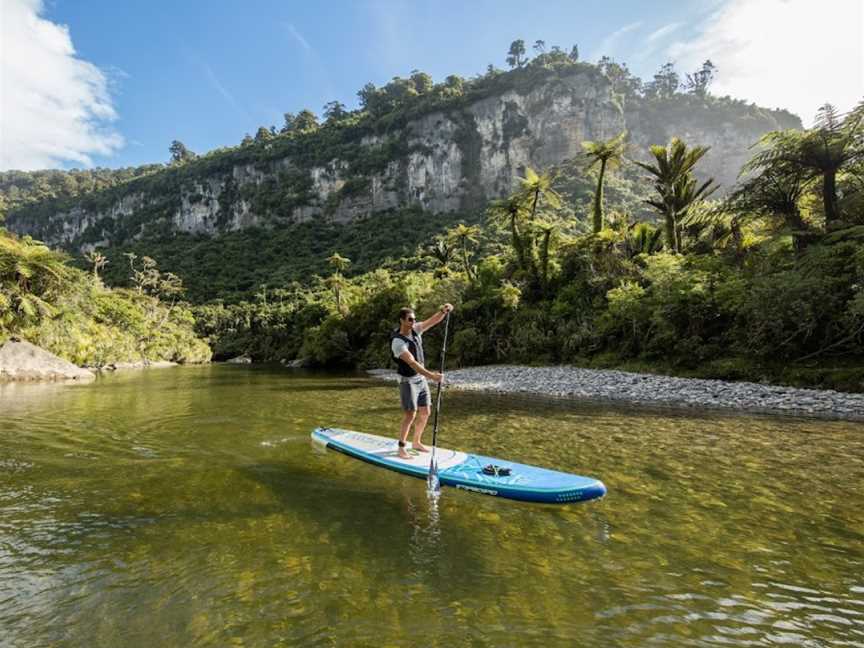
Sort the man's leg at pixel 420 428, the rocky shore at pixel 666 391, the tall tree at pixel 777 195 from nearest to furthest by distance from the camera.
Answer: the man's leg at pixel 420 428, the rocky shore at pixel 666 391, the tall tree at pixel 777 195

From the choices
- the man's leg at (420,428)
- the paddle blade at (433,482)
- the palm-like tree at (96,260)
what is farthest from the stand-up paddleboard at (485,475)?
the palm-like tree at (96,260)

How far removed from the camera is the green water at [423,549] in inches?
152

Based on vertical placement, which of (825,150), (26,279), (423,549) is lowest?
(423,549)

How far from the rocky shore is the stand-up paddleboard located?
11570 millimetres

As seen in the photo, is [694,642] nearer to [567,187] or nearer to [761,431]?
[761,431]

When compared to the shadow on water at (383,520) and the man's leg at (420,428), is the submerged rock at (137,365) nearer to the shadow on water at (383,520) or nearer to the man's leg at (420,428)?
the shadow on water at (383,520)

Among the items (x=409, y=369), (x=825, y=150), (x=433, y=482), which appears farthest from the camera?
(x=825, y=150)

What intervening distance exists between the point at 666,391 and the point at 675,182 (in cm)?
1767

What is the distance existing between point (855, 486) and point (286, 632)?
8.84m

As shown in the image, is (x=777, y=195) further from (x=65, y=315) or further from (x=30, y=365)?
(x=65, y=315)

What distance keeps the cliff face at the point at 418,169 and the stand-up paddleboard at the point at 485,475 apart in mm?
104112

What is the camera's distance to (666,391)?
→ 18484 mm

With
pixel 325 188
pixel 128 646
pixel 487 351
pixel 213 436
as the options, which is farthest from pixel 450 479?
pixel 325 188

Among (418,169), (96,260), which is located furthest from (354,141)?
(96,260)
